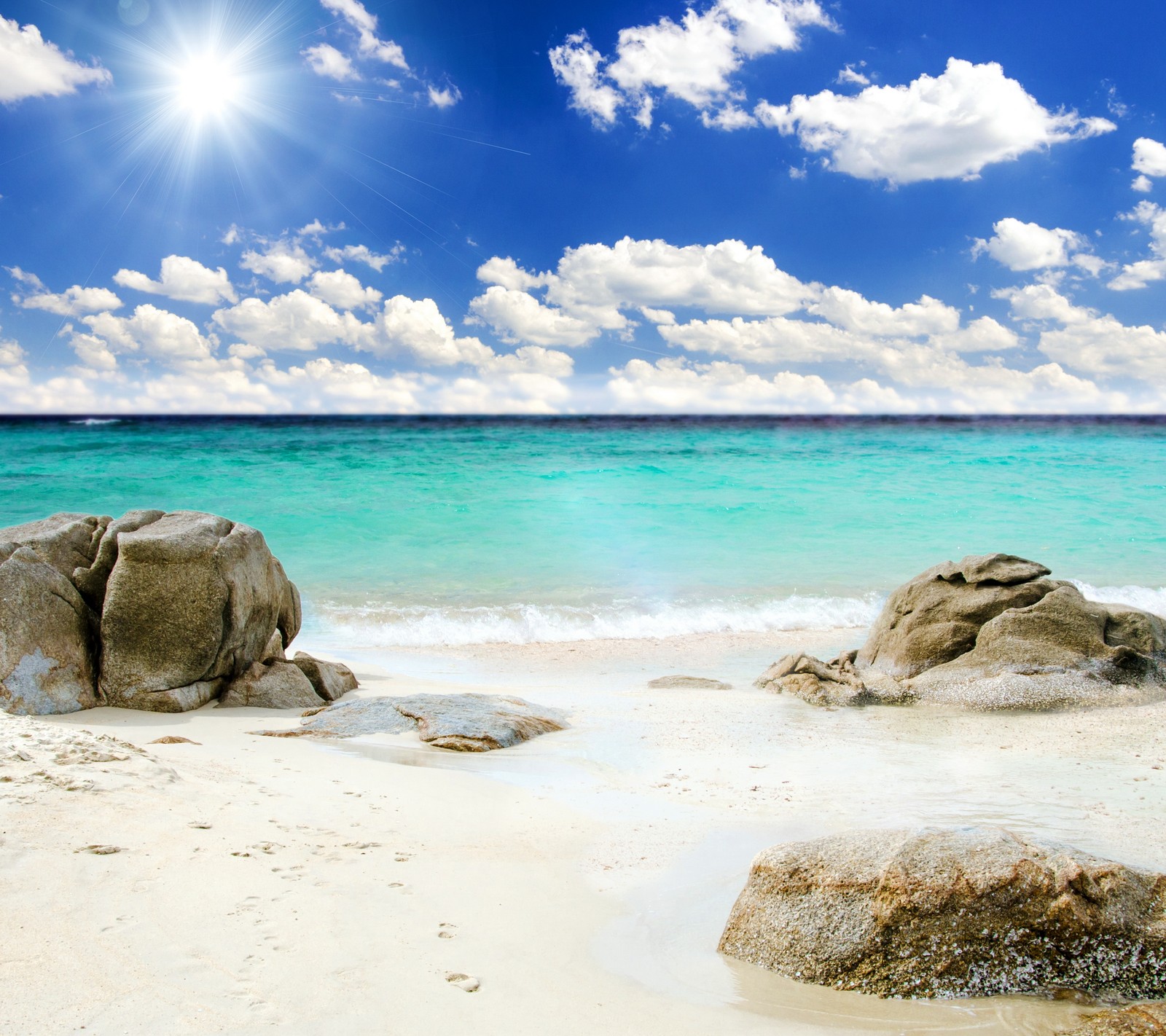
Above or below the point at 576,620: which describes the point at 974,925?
above

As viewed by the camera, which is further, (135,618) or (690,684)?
(690,684)

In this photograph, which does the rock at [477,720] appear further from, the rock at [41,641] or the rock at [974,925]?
the rock at [974,925]

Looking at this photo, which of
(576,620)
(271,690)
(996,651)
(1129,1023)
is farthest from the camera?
(576,620)

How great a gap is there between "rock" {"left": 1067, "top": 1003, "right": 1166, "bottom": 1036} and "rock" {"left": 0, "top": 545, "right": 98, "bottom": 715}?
19.7ft

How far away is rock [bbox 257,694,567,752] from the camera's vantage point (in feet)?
17.4

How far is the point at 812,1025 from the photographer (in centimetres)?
238

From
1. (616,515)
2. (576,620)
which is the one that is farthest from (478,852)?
(616,515)

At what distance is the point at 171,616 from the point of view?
5766mm

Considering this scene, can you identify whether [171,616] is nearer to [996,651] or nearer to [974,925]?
[974,925]

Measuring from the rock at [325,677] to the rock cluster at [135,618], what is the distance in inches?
7.8

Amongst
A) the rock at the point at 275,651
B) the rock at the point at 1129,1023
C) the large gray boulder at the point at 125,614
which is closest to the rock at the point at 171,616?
the large gray boulder at the point at 125,614

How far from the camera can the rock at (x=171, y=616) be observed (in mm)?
5699

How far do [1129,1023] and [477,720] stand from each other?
4048mm

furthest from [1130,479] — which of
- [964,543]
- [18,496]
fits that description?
[18,496]
